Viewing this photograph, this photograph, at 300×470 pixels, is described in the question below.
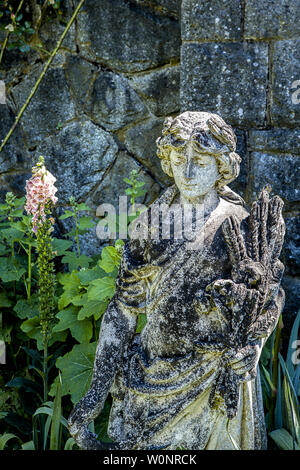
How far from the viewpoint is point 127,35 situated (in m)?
3.75

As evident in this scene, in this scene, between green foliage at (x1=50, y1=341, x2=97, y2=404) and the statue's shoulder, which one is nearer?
the statue's shoulder

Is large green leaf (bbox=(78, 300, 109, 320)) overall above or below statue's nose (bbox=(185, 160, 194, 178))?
below

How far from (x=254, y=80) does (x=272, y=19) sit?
29cm

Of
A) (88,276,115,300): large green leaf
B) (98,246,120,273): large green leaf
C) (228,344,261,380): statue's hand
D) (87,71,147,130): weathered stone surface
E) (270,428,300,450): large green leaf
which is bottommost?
(270,428,300,450): large green leaf

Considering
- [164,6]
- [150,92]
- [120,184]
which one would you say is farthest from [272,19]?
[120,184]

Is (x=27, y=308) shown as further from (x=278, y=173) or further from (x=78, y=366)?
(x=278, y=173)

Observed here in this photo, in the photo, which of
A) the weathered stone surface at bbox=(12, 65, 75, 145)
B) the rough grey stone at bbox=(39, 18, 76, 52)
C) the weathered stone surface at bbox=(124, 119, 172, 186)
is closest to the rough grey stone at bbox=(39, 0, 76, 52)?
the rough grey stone at bbox=(39, 18, 76, 52)

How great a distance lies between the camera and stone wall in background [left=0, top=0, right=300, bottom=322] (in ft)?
10.5

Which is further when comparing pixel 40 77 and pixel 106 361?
pixel 40 77

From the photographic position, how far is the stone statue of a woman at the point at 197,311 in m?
2.08

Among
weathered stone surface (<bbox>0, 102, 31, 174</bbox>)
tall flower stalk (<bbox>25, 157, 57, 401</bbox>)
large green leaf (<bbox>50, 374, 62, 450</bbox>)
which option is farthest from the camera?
weathered stone surface (<bbox>0, 102, 31, 174</bbox>)

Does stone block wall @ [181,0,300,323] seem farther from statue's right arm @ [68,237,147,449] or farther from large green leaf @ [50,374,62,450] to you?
large green leaf @ [50,374,62,450]

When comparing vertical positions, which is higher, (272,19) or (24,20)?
(24,20)
